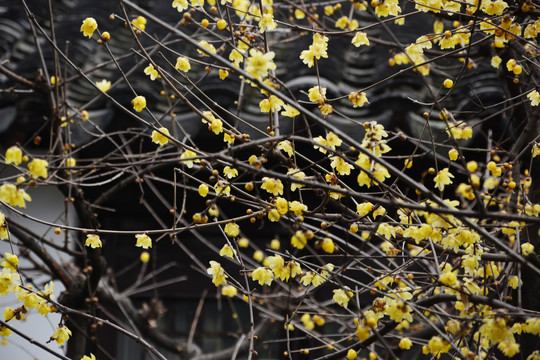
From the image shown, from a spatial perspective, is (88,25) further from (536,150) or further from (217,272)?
(536,150)

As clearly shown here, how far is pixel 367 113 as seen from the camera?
10.2 feet

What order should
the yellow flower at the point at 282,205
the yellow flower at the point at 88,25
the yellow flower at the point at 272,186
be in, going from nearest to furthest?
the yellow flower at the point at 282,205, the yellow flower at the point at 272,186, the yellow flower at the point at 88,25

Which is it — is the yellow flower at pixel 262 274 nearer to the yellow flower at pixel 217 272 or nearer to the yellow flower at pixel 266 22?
the yellow flower at pixel 217 272

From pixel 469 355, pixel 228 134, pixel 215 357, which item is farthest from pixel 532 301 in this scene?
pixel 215 357

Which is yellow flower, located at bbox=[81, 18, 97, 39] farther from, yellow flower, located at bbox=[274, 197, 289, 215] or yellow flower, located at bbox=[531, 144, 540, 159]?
yellow flower, located at bbox=[531, 144, 540, 159]

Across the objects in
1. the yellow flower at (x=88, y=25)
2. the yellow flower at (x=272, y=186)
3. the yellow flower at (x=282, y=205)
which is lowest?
the yellow flower at (x=282, y=205)

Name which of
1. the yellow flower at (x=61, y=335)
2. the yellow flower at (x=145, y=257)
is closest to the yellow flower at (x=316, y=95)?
the yellow flower at (x=61, y=335)

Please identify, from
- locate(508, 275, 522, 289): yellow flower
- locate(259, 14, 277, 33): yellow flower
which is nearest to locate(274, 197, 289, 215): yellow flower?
locate(259, 14, 277, 33): yellow flower

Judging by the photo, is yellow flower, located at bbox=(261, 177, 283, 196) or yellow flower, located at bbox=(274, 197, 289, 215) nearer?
yellow flower, located at bbox=(274, 197, 289, 215)

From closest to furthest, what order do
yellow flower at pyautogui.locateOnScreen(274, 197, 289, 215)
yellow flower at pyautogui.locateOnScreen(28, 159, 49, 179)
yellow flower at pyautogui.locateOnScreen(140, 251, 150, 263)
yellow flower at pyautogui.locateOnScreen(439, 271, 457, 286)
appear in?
yellow flower at pyautogui.locateOnScreen(28, 159, 49, 179) → yellow flower at pyautogui.locateOnScreen(439, 271, 457, 286) → yellow flower at pyautogui.locateOnScreen(274, 197, 289, 215) → yellow flower at pyautogui.locateOnScreen(140, 251, 150, 263)

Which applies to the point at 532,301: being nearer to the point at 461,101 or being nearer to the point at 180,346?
the point at 461,101

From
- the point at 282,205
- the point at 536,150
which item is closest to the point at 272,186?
the point at 282,205

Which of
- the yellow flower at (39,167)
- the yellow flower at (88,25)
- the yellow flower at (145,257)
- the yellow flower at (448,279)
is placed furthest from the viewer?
the yellow flower at (145,257)

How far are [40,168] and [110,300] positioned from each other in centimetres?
166
